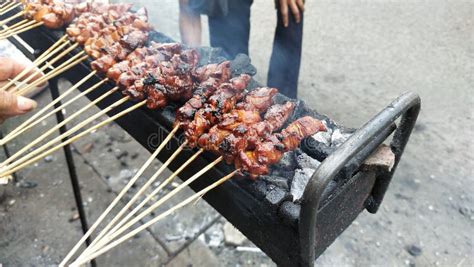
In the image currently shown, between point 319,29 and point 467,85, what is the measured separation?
300 cm

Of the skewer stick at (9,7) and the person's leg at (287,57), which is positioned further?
the person's leg at (287,57)

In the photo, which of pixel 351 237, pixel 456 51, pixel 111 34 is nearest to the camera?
pixel 111 34

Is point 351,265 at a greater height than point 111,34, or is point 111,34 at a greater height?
point 111,34

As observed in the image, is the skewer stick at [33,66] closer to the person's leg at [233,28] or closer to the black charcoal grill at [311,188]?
the black charcoal grill at [311,188]

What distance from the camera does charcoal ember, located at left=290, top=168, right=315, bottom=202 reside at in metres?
2.06

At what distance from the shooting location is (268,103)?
264cm

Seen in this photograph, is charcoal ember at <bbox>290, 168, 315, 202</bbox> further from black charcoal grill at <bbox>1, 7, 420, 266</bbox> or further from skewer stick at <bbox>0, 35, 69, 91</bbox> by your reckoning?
skewer stick at <bbox>0, 35, 69, 91</bbox>

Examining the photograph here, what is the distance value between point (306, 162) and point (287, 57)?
3.76m

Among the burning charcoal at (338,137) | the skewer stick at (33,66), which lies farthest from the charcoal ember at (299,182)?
the skewer stick at (33,66)

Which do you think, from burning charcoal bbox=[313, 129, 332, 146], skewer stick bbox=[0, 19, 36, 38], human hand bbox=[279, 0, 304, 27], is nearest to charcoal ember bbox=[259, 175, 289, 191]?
burning charcoal bbox=[313, 129, 332, 146]

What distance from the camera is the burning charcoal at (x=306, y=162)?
222 centimetres

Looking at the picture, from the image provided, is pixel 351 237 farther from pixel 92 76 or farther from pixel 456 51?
pixel 456 51

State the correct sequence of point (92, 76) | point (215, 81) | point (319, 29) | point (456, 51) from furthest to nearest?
1. point (319, 29)
2. point (456, 51)
3. point (92, 76)
4. point (215, 81)

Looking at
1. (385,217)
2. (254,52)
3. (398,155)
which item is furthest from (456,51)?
(398,155)
